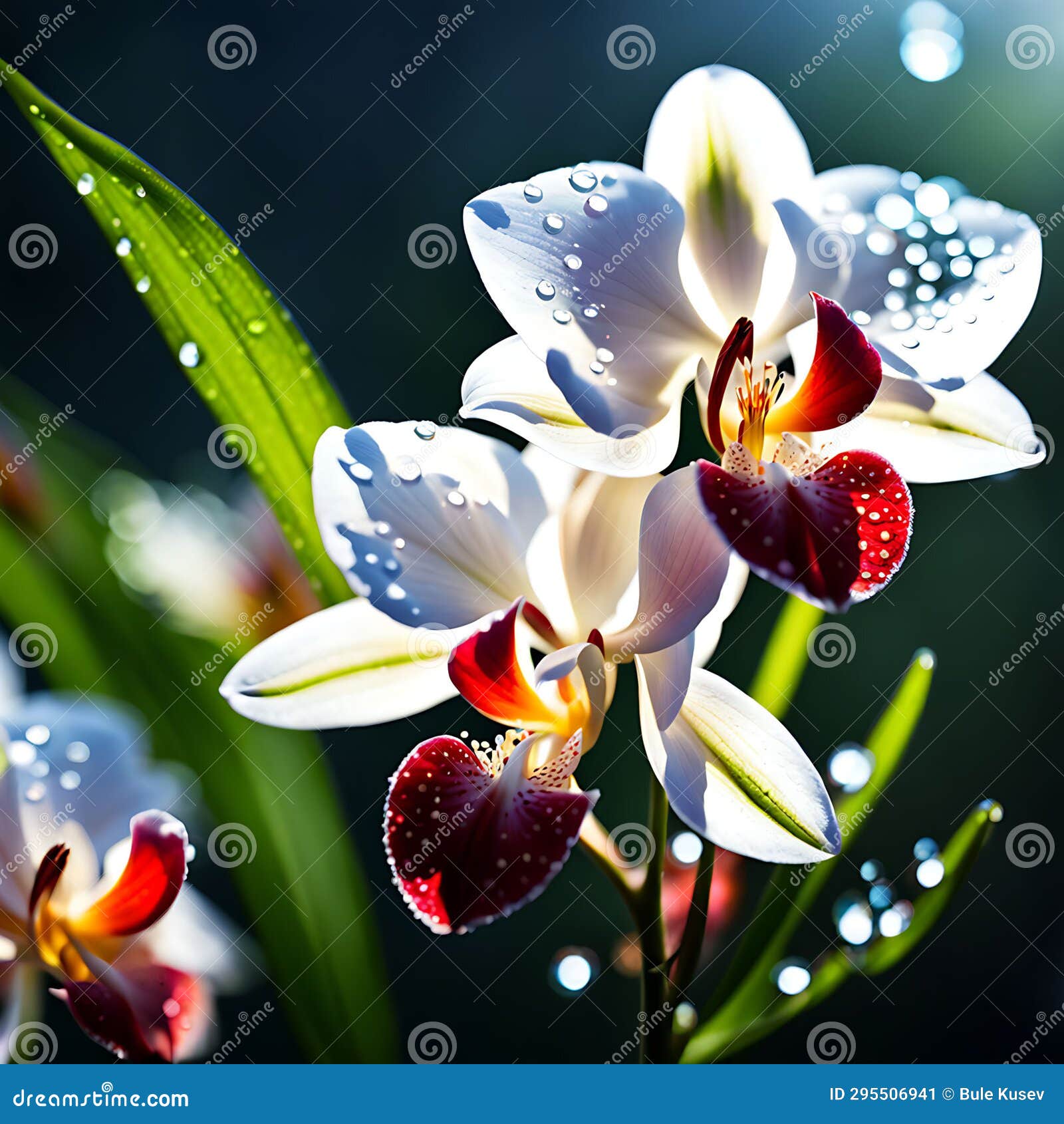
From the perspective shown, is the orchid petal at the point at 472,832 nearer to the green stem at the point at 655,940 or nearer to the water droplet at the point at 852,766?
the green stem at the point at 655,940

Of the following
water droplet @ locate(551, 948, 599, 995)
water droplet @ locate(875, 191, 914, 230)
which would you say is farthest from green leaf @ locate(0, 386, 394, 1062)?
water droplet @ locate(875, 191, 914, 230)

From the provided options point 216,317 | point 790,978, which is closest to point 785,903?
point 790,978

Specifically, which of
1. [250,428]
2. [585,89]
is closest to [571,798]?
[250,428]

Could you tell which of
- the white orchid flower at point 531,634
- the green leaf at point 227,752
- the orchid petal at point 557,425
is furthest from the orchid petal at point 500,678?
the green leaf at point 227,752

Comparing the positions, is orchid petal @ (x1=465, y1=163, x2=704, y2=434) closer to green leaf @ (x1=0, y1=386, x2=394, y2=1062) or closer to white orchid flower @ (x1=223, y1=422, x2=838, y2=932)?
white orchid flower @ (x1=223, y1=422, x2=838, y2=932)
